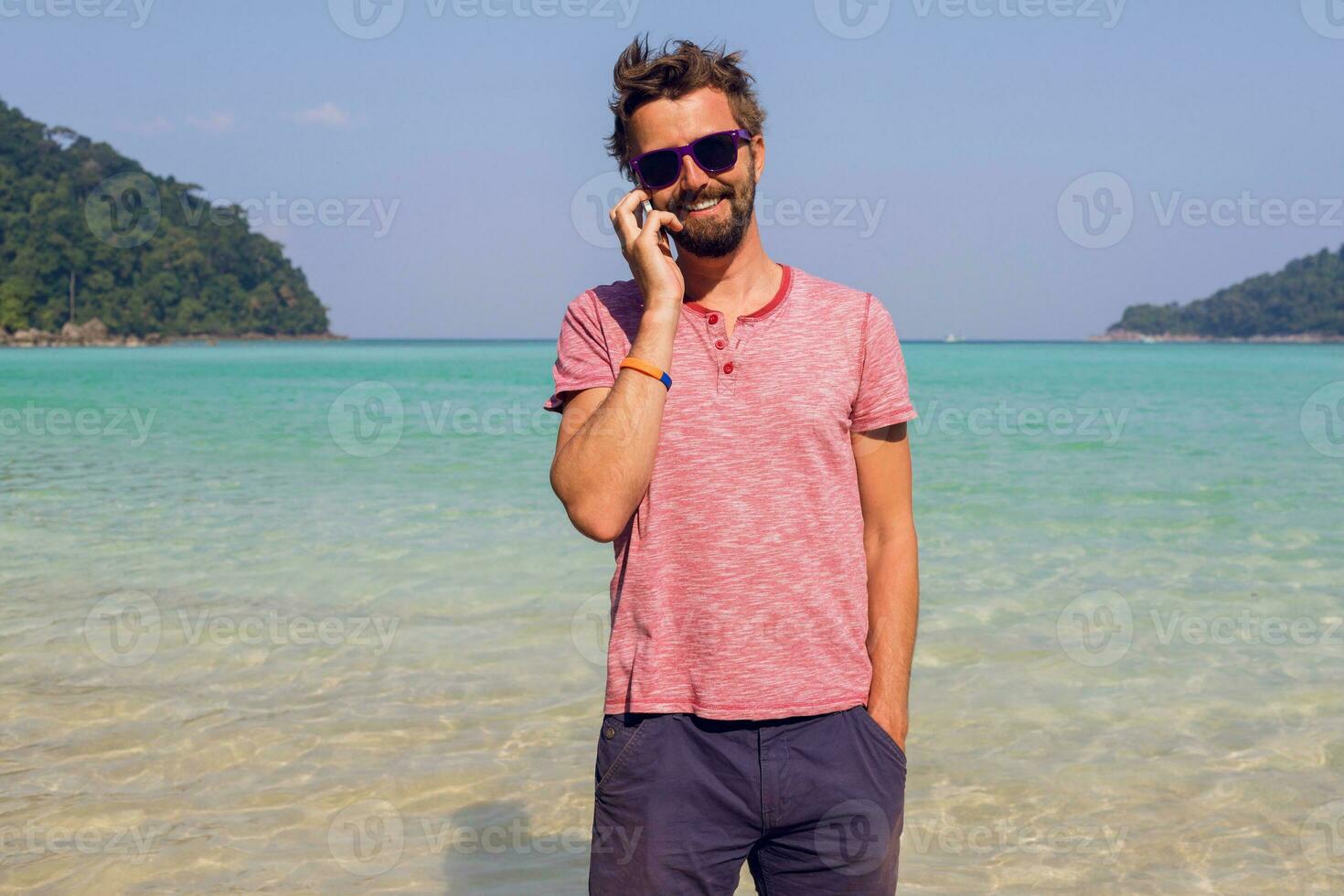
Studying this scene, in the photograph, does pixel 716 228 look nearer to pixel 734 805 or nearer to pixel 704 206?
pixel 704 206

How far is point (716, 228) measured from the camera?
89.9 inches

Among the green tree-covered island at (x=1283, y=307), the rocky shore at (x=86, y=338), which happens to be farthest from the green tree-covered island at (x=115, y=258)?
the green tree-covered island at (x=1283, y=307)

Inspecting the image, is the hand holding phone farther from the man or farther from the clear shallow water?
the clear shallow water

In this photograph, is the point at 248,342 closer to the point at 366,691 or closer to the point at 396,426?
the point at 396,426

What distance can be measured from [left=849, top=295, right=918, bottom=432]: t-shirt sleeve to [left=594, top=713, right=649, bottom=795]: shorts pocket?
0.72 m

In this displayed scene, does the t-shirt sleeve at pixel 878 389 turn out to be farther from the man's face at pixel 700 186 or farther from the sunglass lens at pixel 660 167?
the sunglass lens at pixel 660 167

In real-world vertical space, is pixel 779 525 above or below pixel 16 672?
above

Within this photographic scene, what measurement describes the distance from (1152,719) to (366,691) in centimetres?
397

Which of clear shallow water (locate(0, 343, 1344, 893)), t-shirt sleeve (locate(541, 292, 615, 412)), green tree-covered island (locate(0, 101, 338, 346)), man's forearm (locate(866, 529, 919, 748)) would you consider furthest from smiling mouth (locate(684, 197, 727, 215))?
green tree-covered island (locate(0, 101, 338, 346))

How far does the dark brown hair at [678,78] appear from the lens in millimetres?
2277

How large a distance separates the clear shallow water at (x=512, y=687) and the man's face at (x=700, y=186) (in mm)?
2699

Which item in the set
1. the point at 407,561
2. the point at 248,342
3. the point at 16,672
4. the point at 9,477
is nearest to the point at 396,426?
the point at 9,477

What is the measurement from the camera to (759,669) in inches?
84.7

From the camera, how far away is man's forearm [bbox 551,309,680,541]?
2.07m
